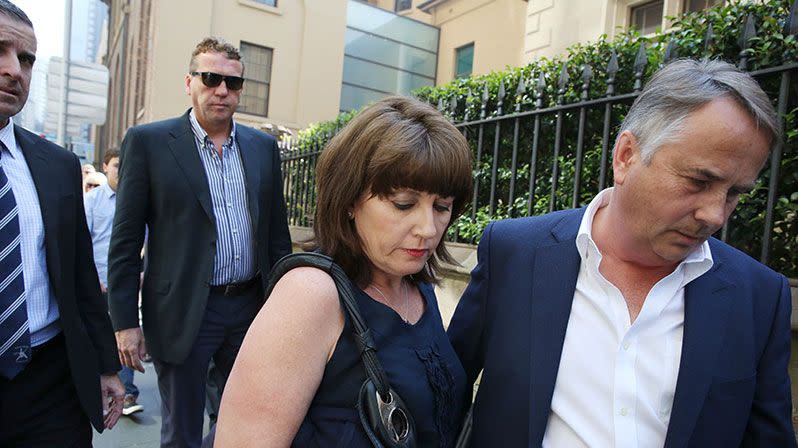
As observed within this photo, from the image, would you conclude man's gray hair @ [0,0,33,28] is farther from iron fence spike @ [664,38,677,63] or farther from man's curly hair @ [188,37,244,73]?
iron fence spike @ [664,38,677,63]

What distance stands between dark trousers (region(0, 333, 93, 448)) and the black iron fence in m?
2.63

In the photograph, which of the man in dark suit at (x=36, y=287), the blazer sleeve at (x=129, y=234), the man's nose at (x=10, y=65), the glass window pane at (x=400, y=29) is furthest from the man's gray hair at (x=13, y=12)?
the glass window pane at (x=400, y=29)

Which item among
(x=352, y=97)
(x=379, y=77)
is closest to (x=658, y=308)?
(x=352, y=97)

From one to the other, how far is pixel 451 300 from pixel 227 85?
197 cm

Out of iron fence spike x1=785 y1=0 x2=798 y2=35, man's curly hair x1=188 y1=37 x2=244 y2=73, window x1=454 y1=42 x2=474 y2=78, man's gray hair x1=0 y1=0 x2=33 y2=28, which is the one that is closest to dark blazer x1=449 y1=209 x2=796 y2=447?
iron fence spike x1=785 y1=0 x2=798 y2=35

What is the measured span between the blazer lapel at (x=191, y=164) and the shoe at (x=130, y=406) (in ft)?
7.53

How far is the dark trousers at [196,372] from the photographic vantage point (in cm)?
292

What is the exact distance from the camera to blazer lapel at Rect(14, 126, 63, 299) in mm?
2162

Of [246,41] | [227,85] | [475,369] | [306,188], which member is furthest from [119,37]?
[475,369]

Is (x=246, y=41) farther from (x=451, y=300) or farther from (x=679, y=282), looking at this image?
(x=679, y=282)

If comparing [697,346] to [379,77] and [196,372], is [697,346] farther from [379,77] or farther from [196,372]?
[379,77]

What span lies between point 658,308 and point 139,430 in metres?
3.93

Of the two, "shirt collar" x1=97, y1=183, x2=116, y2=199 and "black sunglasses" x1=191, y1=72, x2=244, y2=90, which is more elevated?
"black sunglasses" x1=191, y1=72, x2=244, y2=90

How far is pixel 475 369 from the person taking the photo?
186 centimetres
